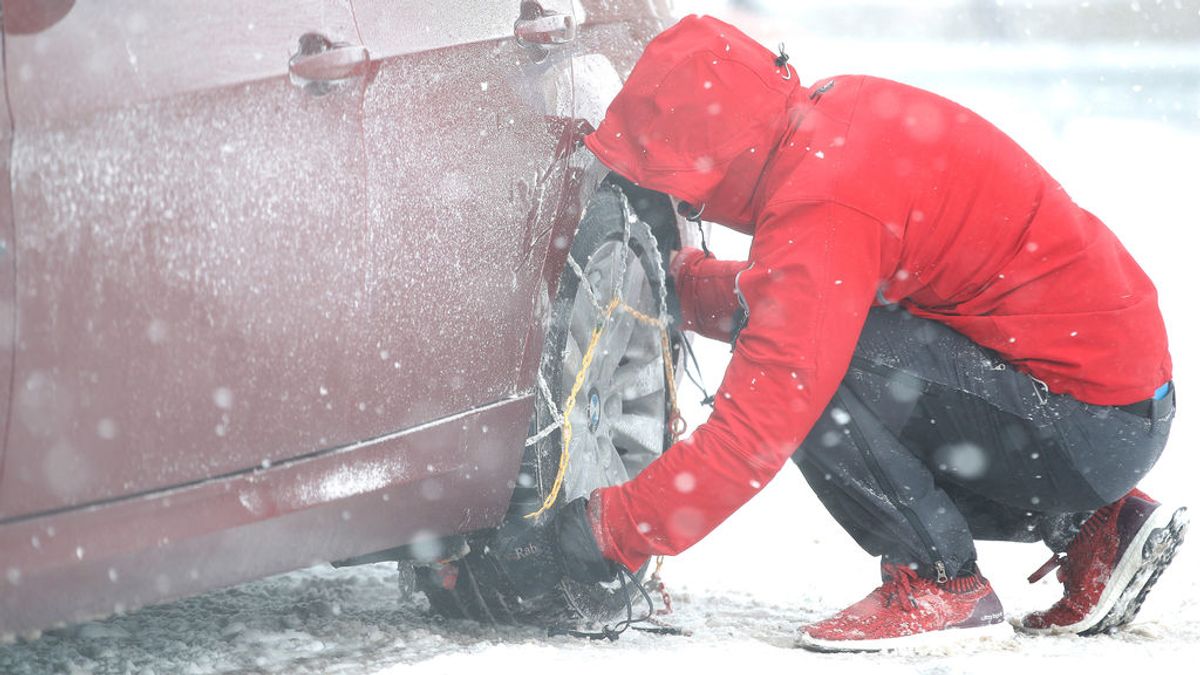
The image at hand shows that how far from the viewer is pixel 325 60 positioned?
1.91 metres

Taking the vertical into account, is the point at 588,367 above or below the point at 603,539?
above

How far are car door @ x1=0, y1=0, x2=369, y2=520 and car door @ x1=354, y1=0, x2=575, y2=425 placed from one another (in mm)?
69

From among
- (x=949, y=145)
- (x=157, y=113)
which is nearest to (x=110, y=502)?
(x=157, y=113)

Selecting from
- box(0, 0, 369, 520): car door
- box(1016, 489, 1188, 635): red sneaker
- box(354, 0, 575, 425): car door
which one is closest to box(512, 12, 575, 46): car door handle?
box(354, 0, 575, 425): car door

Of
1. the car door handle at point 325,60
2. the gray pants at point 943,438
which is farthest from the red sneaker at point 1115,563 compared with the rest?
the car door handle at point 325,60

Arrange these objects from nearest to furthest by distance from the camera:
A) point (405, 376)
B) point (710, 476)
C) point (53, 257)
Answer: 1. point (53, 257)
2. point (405, 376)
3. point (710, 476)

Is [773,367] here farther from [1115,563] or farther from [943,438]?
[1115,563]

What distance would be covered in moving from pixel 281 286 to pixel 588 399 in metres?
0.92

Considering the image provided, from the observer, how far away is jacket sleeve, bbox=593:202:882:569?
2.18m

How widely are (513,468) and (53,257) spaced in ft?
3.30

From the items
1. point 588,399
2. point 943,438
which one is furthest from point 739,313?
point 943,438

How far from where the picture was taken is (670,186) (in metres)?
2.31

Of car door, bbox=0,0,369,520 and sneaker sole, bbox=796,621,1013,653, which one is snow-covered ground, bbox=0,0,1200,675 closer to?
sneaker sole, bbox=796,621,1013,653

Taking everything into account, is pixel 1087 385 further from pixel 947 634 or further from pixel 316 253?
pixel 316 253
